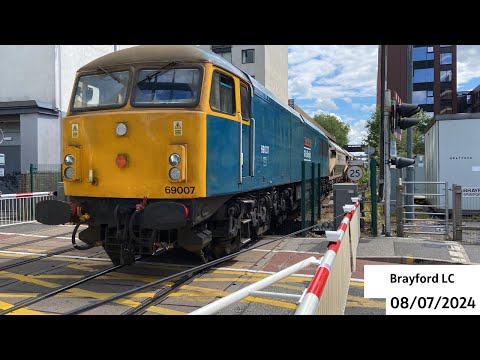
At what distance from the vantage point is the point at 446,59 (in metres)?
60.2

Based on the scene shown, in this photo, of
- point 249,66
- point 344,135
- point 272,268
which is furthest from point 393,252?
point 344,135

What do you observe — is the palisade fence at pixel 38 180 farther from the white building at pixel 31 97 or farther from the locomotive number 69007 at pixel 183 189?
the locomotive number 69007 at pixel 183 189

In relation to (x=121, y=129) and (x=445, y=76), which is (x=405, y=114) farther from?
(x=445, y=76)

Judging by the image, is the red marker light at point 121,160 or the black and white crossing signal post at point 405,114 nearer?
the red marker light at point 121,160

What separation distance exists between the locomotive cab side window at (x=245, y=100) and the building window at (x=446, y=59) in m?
59.5

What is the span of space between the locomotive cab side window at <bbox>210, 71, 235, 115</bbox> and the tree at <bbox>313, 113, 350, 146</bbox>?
311 ft

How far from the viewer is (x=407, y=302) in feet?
14.6

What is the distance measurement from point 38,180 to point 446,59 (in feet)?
192

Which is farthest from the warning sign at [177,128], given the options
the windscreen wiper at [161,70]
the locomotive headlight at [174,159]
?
the windscreen wiper at [161,70]

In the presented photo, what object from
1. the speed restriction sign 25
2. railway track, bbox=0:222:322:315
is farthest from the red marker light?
the speed restriction sign 25

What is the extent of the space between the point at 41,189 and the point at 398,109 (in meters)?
11.9

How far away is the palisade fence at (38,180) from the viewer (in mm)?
15240

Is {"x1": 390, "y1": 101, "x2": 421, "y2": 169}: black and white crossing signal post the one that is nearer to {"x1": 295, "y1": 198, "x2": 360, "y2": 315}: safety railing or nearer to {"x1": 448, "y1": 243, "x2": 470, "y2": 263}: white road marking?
{"x1": 448, "y1": 243, "x2": 470, "y2": 263}: white road marking

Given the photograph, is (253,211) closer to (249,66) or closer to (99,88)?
(99,88)
